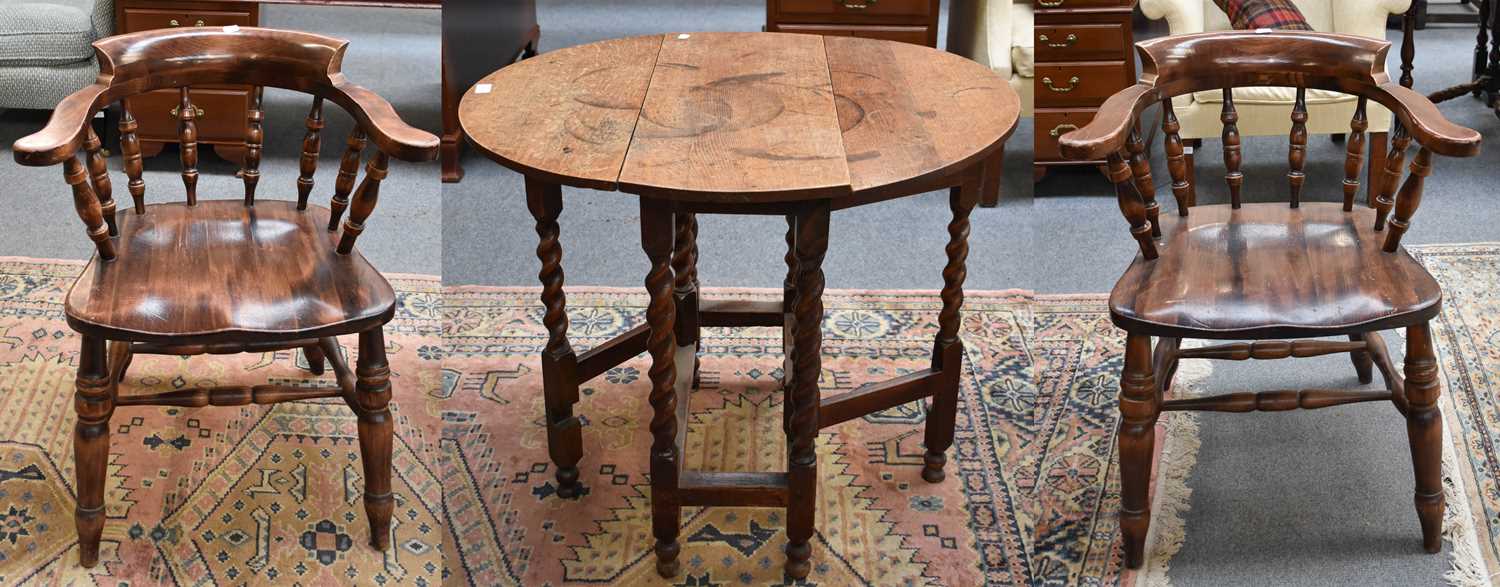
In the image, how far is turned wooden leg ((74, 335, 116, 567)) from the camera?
6.25ft

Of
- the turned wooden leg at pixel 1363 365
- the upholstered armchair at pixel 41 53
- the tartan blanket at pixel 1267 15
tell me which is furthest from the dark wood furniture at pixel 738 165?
the upholstered armchair at pixel 41 53

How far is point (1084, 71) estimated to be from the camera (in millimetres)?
3461

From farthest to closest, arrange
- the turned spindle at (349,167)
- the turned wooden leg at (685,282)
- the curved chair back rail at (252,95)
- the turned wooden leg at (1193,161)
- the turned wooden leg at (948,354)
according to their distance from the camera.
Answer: the turned wooden leg at (1193,161), the turned wooden leg at (685,282), the turned wooden leg at (948,354), the turned spindle at (349,167), the curved chair back rail at (252,95)

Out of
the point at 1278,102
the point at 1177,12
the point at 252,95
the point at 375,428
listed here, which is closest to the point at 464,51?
the point at 252,95

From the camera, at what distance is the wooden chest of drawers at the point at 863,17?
11.5ft

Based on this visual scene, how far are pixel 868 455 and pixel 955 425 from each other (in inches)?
7.4

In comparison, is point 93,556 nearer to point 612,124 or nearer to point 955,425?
point 612,124

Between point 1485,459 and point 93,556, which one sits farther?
point 1485,459

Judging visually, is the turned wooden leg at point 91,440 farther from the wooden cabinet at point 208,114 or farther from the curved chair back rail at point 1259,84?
the wooden cabinet at point 208,114

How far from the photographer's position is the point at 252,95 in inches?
84.5

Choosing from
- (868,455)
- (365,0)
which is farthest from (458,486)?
(365,0)

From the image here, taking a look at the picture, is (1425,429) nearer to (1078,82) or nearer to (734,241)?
(1078,82)

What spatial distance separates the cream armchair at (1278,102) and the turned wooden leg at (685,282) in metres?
1.60

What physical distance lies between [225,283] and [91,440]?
353mm
